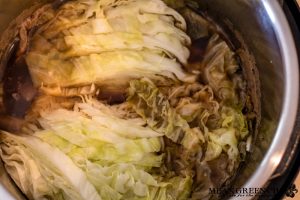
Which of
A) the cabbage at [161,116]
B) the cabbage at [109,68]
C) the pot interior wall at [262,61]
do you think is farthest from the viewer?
the cabbage at [109,68]

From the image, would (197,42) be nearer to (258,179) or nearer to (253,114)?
(253,114)

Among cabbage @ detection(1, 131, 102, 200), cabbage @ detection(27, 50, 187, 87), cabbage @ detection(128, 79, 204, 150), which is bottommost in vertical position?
cabbage @ detection(1, 131, 102, 200)

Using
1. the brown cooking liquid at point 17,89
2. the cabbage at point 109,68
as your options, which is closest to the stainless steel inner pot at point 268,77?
the brown cooking liquid at point 17,89

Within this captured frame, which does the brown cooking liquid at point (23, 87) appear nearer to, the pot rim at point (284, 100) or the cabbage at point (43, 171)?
the cabbage at point (43, 171)

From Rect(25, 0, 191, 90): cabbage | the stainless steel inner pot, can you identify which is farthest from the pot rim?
Rect(25, 0, 191, 90): cabbage

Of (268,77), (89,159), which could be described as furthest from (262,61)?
(89,159)

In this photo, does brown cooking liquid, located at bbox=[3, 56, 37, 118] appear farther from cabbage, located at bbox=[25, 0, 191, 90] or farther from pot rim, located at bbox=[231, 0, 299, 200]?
pot rim, located at bbox=[231, 0, 299, 200]

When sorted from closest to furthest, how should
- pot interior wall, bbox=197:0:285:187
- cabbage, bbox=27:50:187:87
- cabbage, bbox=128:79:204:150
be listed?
pot interior wall, bbox=197:0:285:187 → cabbage, bbox=128:79:204:150 → cabbage, bbox=27:50:187:87

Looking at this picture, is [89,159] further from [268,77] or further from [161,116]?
[268,77]

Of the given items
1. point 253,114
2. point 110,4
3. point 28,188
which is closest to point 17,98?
point 28,188
